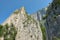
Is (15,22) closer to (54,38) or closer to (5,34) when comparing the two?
(5,34)

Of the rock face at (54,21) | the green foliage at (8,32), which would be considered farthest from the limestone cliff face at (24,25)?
the rock face at (54,21)

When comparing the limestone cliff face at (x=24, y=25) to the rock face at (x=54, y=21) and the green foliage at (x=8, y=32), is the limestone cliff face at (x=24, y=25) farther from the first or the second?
the rock face at (x=54, y=21)

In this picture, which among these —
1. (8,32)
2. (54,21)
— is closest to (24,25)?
(54,21)

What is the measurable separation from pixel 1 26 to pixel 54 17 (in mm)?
10177

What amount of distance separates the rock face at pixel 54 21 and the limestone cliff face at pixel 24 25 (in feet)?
9.93

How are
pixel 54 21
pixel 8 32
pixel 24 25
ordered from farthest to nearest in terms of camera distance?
pixel 24 25
pixel 54 21
pixel 8 32

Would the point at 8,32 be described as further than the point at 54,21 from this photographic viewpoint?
No

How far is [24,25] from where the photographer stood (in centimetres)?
3412

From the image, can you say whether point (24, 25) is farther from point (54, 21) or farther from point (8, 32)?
point (8, 32)

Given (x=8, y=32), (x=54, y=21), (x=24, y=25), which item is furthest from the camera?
(x=24, y=25)

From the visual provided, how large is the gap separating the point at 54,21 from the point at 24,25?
17.3ft

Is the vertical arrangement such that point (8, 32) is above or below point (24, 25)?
below

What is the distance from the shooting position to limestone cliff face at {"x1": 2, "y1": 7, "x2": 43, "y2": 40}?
30.9 metres

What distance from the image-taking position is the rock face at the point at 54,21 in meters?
31.8
